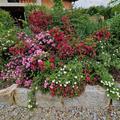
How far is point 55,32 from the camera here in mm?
4562

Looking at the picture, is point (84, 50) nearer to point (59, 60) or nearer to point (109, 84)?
point (59, 60)

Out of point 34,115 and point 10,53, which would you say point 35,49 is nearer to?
point 10,53

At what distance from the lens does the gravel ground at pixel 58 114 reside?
3.78 meters

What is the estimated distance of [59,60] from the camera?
14.0ft

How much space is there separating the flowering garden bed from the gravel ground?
173mm

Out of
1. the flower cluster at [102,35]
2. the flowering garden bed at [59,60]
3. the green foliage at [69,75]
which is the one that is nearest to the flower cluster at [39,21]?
the flowering garden bed at [59,60]

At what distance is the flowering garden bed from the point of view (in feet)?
12.5

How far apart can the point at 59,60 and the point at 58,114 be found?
0.90m

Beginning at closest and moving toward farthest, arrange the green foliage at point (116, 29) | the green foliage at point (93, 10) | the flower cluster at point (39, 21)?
1. the green foliage at point (116, 29)
2. the flower cluster at point (39, 21)
3. the green foliage at point (93, 10)

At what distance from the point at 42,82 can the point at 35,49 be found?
81cm

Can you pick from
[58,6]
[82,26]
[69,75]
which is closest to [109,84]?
[69,75]

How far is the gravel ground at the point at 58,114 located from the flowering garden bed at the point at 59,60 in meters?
0.17

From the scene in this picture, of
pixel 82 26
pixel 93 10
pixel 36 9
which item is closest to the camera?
pixel 82 26

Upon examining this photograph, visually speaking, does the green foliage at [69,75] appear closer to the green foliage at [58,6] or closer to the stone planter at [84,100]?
the stone planter at [84,100]
